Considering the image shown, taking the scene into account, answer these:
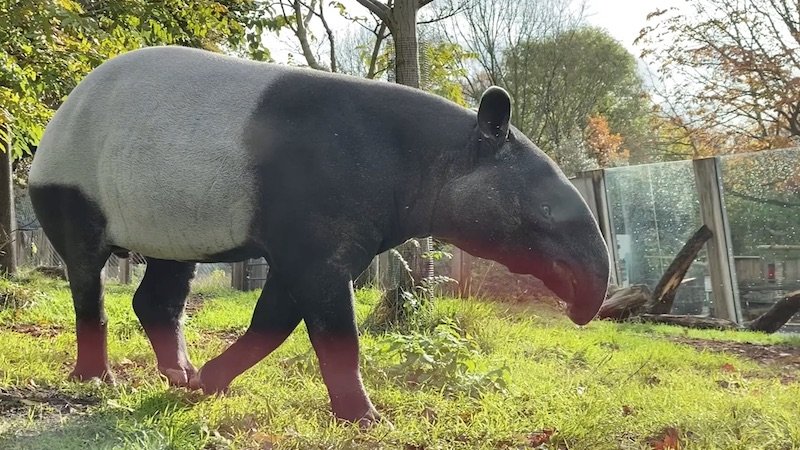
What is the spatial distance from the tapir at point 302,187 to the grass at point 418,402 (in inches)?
10.8

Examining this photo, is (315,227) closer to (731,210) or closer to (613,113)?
(731,210)

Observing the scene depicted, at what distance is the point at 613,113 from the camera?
27.3 metres

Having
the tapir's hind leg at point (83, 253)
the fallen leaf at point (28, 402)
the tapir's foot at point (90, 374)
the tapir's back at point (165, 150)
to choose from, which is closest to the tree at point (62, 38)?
the tapir's back at point (165, 150)

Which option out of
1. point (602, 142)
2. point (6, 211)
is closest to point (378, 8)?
point (6, 211)

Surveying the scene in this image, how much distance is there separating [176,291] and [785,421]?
9.55 feet

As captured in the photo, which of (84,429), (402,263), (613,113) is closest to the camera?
(84,429)

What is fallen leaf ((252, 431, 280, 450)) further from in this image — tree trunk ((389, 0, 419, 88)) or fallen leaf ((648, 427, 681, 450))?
tree trunk ((389, 0, 419, 88))

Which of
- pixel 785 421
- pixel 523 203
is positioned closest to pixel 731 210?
pixel 785 421

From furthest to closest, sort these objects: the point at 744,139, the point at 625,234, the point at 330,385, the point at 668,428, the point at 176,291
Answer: the point at 744,139 < the point at 625,234 < the point at 176,291 < the point at 668,428 < the point at 330,385

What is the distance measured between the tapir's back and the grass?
72cm

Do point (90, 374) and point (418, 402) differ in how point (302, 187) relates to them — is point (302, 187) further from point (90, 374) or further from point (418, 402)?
point (90, 374)

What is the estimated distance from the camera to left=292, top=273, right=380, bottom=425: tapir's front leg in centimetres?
274

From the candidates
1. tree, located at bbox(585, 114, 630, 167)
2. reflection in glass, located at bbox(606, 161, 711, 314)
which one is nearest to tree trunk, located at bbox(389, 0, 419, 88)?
reflection in glass, located at bbox(606, 161, 711, 314)

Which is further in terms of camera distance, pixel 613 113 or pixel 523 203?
pixel 613 113
